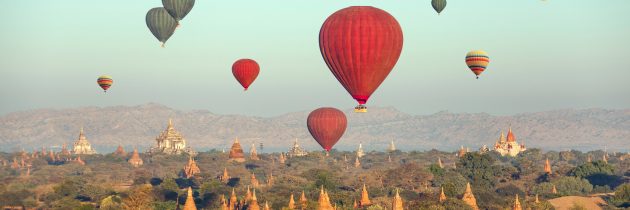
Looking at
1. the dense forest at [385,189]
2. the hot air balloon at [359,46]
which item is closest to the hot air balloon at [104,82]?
the dense forest at [385,189]

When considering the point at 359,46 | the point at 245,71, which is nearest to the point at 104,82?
the point at 245,71

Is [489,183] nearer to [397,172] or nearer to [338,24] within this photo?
[397,172]

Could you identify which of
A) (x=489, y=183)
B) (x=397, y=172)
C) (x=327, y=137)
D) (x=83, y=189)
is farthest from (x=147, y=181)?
(x=327, y=137)

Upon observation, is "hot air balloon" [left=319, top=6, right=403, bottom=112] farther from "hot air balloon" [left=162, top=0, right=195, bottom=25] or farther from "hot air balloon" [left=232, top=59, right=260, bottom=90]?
"hot air balloon" [left=232, top=59, right=260, bottom=90]

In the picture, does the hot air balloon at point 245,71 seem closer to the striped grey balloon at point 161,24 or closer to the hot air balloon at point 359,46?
the striped grey balloon at point 161,24

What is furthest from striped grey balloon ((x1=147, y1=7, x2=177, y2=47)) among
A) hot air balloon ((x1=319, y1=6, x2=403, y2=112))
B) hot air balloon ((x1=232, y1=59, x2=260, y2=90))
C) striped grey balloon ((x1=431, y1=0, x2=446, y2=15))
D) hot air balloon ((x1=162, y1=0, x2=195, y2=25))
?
hot air balloon ((x1=319, y1=6, x2=403, y2=112))

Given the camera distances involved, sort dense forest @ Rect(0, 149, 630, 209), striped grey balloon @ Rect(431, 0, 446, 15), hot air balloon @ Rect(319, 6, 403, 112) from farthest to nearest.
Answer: dense forest @ Rect(0, 149, 630, 209), striped grey balloon @ Rect(431, 0, 446, 15), hot air balloon @ Rect(319, 6, 403, 112)
